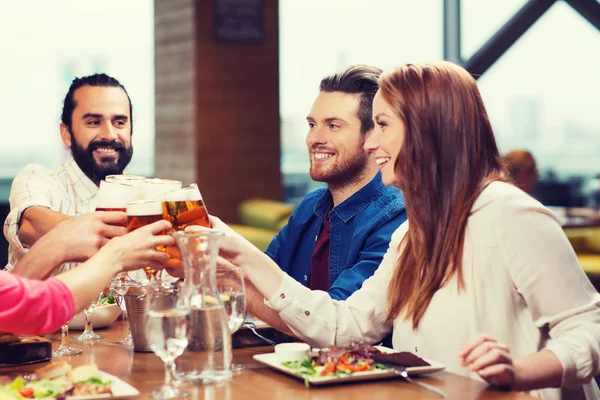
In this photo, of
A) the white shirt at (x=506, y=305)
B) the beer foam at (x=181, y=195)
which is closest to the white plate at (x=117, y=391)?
the beer foam at (x=181, y=195)

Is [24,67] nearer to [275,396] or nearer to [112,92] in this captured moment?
[112,92]

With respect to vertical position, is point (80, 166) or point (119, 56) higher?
point (119, 56)

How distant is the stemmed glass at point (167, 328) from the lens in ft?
5.13

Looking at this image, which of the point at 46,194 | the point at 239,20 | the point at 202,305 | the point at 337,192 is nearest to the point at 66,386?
the point at 202,305

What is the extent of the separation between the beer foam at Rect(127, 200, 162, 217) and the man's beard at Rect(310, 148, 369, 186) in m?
1.05

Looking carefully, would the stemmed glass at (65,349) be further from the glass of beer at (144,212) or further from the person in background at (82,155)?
the person in background at (82,155)

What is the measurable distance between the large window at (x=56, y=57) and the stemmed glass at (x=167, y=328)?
572cm

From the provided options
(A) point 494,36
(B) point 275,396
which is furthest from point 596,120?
(B) point 275,396

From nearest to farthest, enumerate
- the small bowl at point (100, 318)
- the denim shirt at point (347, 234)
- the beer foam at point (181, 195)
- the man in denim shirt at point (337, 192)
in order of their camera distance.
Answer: the beer foam at point (181, 195) < the small bowl at point (100, 318) < the denim shirt at point (347, 234) < the man in denim shirt at point (337, 192)

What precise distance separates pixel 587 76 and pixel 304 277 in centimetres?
700

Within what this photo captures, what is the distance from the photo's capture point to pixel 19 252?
3.07m

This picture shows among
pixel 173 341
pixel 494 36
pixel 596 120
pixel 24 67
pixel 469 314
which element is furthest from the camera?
pixel 596 120

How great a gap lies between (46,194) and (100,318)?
0.92 metres

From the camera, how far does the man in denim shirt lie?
279cm
